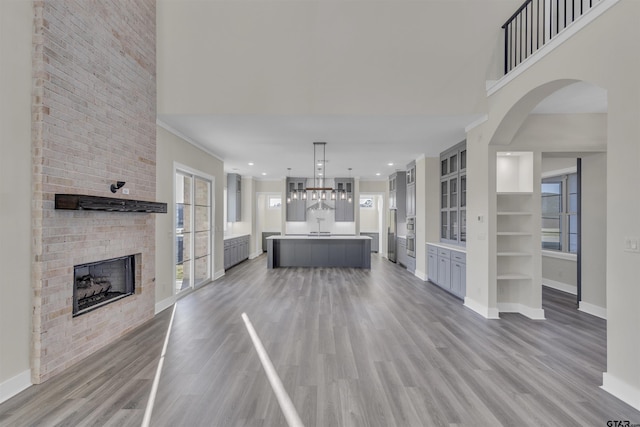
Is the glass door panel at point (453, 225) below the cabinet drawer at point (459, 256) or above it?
above

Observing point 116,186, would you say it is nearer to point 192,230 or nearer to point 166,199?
point 166,199

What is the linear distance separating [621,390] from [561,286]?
421cm

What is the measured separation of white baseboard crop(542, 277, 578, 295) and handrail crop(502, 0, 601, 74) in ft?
13.9

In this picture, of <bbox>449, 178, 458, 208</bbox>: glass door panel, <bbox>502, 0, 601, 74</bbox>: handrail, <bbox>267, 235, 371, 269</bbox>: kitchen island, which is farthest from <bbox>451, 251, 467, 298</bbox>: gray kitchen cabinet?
<bbox>267, 235, 371, 269</bbox>: kitchen island

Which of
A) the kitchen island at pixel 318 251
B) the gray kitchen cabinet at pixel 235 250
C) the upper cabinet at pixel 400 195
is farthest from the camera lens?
the upper cabinet at pixel 400 195

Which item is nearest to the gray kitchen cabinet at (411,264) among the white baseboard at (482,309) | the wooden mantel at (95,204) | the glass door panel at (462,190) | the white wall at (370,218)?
the glass door panel at (462,190)

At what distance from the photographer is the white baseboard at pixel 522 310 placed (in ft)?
14.3

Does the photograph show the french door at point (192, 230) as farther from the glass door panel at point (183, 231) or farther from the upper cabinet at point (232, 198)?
the upper cabinet at point (232, 198)

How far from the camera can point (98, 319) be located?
11.0 feet

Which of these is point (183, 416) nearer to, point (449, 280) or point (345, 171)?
point (449, 280)

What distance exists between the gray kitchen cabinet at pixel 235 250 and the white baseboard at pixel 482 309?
5.95 meters

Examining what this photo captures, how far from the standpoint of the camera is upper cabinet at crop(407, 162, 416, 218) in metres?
7.68

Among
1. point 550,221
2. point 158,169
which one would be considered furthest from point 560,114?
point 158,169

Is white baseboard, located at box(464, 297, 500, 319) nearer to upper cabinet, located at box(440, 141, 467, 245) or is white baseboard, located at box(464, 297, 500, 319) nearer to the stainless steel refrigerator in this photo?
upper cabinet, located at box(440, 141, 467, 245)
